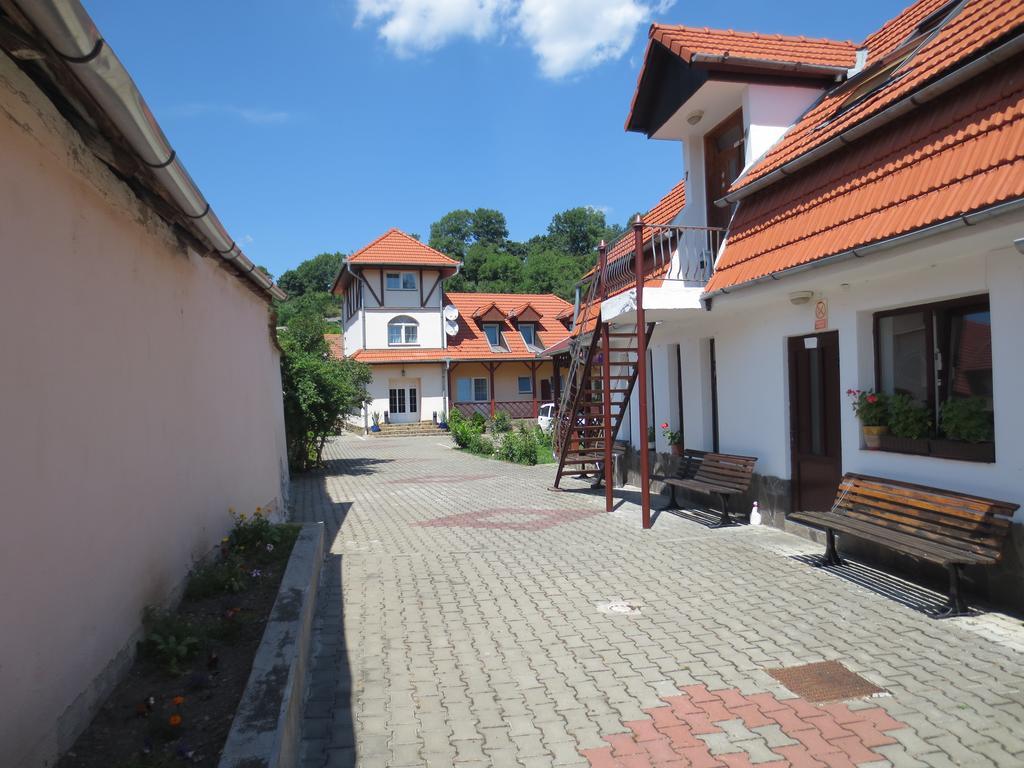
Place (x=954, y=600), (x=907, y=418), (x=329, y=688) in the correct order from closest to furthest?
(x=329, y=688), (x=954, y=600), (x=907, y=418)

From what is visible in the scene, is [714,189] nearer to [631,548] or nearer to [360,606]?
[631,548]

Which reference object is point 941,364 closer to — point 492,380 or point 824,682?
point 824,682

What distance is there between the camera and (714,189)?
11.0 metres

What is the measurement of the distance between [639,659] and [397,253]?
29.9 meters

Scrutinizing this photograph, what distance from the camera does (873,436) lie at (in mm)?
7008

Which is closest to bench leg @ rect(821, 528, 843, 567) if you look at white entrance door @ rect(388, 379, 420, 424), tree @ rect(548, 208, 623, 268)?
white entrance door @ rect(388, 379, 420, 424)

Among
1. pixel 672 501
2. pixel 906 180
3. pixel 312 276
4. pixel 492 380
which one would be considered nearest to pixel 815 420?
pixel 672 501

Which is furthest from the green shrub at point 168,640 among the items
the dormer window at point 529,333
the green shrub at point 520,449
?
the dormer window at point 529,333

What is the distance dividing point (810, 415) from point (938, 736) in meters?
5.20

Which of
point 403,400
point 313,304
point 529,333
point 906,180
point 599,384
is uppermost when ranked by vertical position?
point 313,304

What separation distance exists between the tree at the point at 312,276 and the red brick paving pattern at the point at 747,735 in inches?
3271

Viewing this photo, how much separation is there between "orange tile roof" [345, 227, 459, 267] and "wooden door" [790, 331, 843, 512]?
25701 mm

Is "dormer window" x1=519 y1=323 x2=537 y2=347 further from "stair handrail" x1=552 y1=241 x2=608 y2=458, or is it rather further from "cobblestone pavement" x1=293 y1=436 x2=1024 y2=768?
"cobblestone pavement" x1=293 y1=436 x2=1024 y2=768

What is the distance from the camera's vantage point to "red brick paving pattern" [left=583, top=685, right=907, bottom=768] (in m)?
3.47
